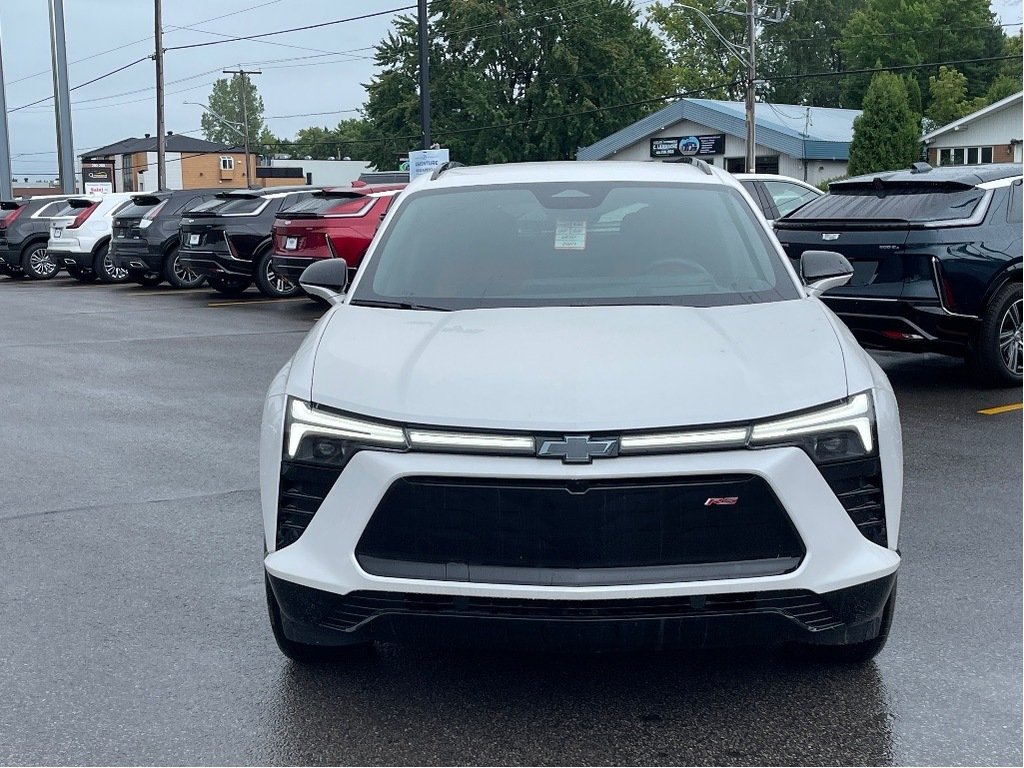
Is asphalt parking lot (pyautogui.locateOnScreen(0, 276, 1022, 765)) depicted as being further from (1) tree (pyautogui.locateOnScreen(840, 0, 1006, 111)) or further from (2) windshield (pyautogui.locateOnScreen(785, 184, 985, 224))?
(1) tree (pyautogui.locateOnScreen(840, 0, 1006, 111))

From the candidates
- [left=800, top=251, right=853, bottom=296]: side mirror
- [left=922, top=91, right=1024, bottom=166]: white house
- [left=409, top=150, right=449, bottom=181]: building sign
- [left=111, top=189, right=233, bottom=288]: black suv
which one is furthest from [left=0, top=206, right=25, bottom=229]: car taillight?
[left=922, top=91, right=1024, bottom=166]: white house

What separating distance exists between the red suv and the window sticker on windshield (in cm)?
1077

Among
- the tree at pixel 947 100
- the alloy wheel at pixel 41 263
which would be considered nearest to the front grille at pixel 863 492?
the alloy wheel at pixel 41 263

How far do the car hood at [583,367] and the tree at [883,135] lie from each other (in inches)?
1808

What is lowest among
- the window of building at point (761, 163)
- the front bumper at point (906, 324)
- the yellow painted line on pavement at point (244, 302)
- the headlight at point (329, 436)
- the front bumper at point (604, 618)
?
the yellow painted line on pavement at point (244, 302)

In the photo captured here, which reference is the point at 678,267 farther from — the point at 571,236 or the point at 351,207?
the point at 351,207

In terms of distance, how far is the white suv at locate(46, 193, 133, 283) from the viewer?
24.6 m

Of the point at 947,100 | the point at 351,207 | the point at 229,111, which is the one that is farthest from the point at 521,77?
the point at 229,111

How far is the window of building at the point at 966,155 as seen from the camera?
5094 cm

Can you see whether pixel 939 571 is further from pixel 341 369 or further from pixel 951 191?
pixel 951 191

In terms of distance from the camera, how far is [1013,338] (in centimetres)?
934

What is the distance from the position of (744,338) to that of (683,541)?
0.83m

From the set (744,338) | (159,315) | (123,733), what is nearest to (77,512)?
(123,733)

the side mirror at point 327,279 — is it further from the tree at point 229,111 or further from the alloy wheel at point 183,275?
the tree at point 229,111
